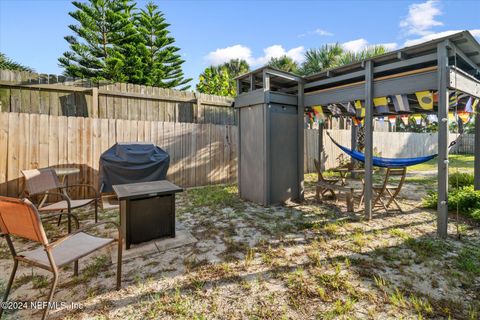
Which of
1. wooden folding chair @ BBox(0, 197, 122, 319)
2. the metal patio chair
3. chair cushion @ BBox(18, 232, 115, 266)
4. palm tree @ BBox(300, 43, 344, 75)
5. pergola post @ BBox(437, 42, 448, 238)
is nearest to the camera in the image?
wooden folding chair @ BBox(0, 197, 122, 319)

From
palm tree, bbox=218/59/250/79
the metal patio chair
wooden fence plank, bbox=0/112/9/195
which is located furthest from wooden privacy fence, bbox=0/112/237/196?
palm tree, bbox=218/59/250/79

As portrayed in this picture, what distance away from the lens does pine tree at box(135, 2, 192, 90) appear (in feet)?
40.9

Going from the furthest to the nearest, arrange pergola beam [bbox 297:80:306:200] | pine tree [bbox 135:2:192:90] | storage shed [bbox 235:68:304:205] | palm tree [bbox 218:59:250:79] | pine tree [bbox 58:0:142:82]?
palm tree [bbox 218:59:250:79], pine tree [bbox 135:2:192:90], pine tree [bbox 58:0:142:82], pergola beam [bbox 297:80:306:200], storage shed [bbox 235:68:304:205]

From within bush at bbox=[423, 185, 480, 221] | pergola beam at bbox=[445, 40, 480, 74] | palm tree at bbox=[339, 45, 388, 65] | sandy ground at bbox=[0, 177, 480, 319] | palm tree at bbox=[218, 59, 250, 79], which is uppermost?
palm tree at bbox=[218, 59, 250, 79]

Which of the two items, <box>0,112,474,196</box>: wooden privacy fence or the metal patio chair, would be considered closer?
the metal patio chair

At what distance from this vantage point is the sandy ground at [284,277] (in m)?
1.76

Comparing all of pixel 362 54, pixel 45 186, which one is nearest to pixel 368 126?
pixel 45 186

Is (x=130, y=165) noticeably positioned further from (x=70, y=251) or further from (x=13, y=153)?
(x=70, y=251)

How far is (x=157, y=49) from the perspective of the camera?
13.1m

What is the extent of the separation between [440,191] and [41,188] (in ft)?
18.6

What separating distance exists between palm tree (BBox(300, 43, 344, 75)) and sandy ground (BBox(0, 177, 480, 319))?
8151mm

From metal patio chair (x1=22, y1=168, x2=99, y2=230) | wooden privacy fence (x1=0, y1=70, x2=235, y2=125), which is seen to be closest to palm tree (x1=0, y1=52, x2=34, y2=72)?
wooden privacy fence (x1=0, y1=70, x2=235, y2=125)

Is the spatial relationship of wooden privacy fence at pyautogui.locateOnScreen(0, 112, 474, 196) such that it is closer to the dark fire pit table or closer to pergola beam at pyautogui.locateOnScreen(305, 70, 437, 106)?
the dark fire pit table

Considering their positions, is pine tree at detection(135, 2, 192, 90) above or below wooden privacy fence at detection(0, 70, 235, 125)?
above
